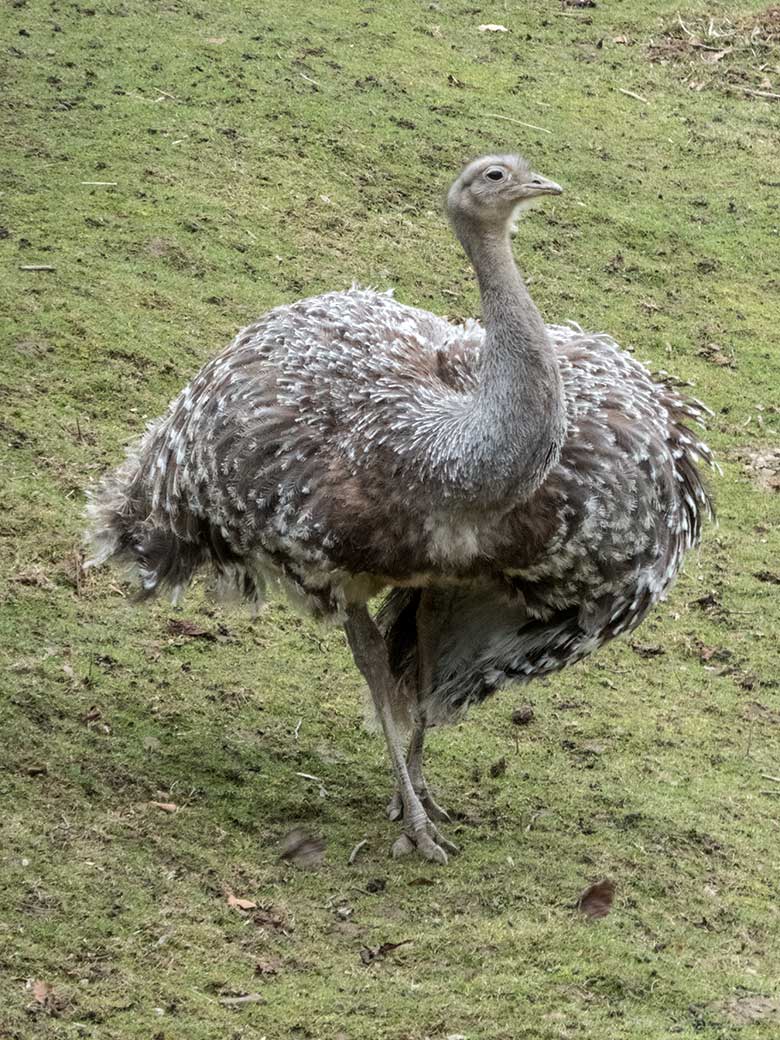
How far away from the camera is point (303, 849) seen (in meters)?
6.15

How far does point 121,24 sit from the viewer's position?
11.9 metres

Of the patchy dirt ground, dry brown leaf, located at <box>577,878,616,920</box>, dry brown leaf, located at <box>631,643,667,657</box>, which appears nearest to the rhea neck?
dry brown leaf, located at <box>577,878,616,920</box>

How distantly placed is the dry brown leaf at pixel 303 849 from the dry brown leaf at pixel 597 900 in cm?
93

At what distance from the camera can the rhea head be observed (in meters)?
5.65

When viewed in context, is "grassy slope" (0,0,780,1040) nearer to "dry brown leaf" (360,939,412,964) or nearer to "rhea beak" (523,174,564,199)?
"dry brown leaf" (360,939,412,964)

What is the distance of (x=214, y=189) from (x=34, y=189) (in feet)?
3.60

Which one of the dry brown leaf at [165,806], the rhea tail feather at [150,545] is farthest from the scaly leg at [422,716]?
the dry brown leaf at [165,806]

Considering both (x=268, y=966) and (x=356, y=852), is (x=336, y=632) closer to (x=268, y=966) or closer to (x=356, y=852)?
(x=356, y=852)

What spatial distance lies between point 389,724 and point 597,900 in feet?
3.33

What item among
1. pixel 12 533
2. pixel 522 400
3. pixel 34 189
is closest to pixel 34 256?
pixel 34 189

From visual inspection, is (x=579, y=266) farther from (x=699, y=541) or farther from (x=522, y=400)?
(x=522, y=400)

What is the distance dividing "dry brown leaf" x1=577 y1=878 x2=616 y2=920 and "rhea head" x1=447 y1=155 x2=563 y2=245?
2212 millimetres

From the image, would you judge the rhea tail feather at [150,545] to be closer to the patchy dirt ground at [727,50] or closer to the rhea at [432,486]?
the rhea at [432,486]

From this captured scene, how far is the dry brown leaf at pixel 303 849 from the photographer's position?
239 inches
